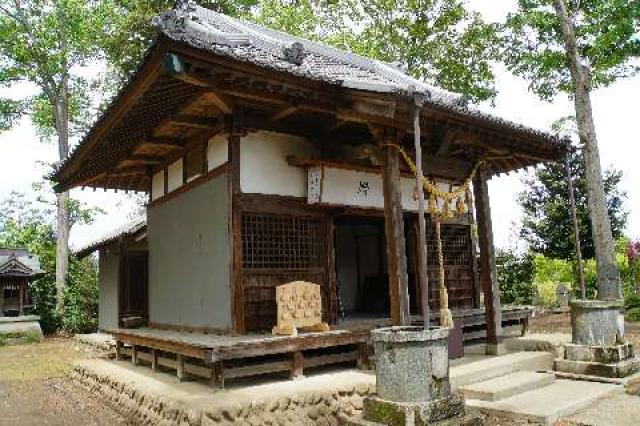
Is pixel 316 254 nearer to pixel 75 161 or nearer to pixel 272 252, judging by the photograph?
pixel 272 252

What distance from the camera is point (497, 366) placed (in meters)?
8.27

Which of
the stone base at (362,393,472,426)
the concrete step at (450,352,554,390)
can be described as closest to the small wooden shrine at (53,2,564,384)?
the concrete step at (450,352,554,390)

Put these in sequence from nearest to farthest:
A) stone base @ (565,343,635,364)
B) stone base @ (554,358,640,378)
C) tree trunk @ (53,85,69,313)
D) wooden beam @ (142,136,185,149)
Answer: stone base @ (554,358,640,378)
stone base @ (565,343,635,364)
wooden beam @ (142,136,185,149)
tree trunk @ (53,85,69,313)

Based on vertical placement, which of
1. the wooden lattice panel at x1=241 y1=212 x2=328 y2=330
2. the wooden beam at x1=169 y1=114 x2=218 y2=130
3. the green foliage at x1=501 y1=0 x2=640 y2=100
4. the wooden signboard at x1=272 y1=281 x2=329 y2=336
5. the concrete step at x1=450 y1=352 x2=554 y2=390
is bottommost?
the concrete step at x1=450 y1=352 x2=554 y2=390

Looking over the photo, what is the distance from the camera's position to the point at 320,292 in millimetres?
8750

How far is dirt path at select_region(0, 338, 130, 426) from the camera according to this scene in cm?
826

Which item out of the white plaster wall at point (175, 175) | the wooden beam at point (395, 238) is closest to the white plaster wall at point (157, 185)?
the white plaster wall at point (175, 175)

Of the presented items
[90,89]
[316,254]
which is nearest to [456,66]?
[316,254]

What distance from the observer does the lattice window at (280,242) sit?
8617 millimetres

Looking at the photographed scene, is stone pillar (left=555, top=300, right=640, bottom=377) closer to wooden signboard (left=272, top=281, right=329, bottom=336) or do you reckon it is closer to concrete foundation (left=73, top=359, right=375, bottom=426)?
concrete foundation (left=73, top=359, right=375, bottom=426)

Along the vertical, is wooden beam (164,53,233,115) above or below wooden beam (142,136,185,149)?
below

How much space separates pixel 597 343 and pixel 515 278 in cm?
1636

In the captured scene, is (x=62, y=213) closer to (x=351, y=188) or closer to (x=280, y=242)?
(x=280, y=242)

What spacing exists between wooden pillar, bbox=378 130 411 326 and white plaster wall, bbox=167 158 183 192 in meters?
4.87
